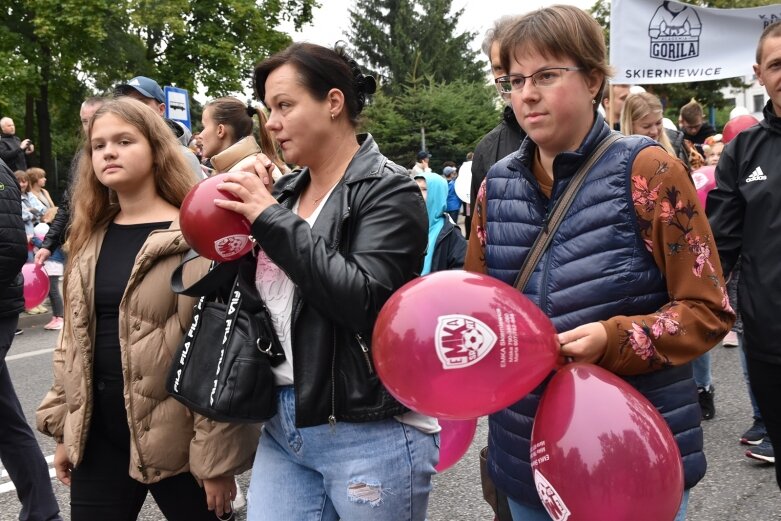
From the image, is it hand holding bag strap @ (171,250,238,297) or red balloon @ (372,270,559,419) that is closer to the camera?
red balloon @ (372,270,559,419)

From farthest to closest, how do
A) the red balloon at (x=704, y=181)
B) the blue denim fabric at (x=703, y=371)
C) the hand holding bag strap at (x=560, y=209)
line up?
the blue denim fabric at (x=703, y=371) < the red balloon at (x=704, y=181) < the hand holding bag strap at (x=560, y=209)

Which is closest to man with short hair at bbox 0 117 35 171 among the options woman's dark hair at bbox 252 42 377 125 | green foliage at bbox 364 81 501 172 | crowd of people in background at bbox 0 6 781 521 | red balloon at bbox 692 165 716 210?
crowd of people in background at bbox 0 6 781 521

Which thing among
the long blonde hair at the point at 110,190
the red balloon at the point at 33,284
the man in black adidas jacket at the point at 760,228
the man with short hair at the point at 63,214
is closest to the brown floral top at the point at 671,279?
the man in black adidas jacket at the point at 760,228

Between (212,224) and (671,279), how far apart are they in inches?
44.4

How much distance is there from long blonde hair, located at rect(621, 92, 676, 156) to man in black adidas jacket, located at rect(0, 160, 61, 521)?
3.44 m

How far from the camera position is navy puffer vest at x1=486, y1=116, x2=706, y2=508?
1746 mm

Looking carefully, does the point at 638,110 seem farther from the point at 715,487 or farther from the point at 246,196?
the point at 246,196

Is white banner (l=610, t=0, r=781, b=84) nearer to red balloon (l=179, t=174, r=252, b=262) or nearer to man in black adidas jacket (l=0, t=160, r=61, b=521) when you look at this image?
man in black adidas jacket (l=0, t=160, r=61, b=521)

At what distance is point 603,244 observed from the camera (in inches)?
69.1

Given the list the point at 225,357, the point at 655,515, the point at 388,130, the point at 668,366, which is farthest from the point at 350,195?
the point at 388,130

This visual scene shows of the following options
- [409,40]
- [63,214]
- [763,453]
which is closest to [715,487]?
[763,453]

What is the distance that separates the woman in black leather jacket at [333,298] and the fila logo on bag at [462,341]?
1.02 feet

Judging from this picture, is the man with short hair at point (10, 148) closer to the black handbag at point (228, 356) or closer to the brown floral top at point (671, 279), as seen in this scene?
the black handbag at point (228, 356)

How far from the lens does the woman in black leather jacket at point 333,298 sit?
1.85m
